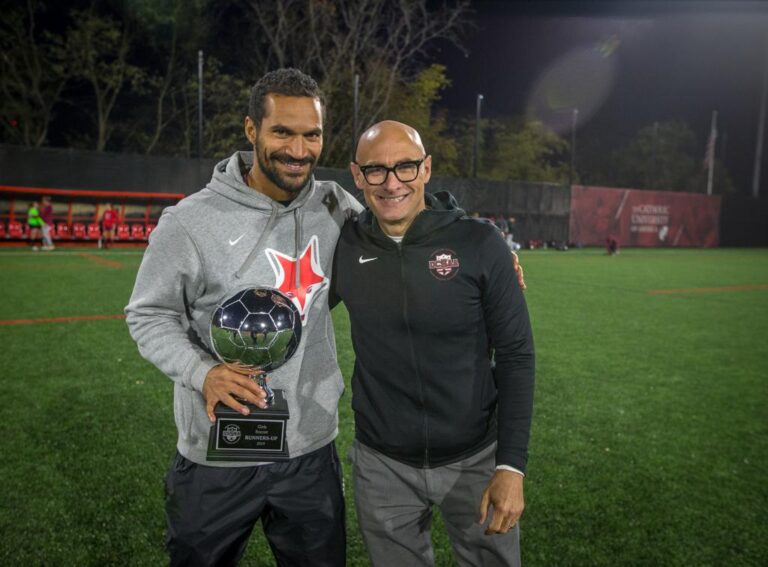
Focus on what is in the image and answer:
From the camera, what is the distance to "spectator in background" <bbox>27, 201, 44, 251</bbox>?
64.1ft

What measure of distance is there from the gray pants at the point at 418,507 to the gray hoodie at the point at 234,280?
0.31 metres

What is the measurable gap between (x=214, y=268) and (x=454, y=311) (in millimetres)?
887

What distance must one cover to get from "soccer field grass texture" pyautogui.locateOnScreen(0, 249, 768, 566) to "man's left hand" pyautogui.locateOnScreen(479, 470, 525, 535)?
1.34 meters

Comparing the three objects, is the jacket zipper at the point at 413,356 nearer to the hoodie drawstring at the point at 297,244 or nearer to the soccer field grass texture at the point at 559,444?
the hoodie drawstring at the point at 297,244

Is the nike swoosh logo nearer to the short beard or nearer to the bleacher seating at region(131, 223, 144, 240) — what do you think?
the short beard

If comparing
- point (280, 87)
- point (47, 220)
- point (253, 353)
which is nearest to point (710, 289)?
point (280, 87)

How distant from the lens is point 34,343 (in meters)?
7.39

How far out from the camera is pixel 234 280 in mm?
2232

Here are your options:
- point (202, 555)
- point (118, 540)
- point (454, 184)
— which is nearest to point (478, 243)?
point (202, 555)

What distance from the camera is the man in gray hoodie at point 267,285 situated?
2.19m

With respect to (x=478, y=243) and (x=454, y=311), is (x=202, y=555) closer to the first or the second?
(x=454, y=311)

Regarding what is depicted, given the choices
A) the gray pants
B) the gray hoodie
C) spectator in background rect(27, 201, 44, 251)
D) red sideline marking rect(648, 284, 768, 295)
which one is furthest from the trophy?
spectator in background rect(27, 201, 44, 251)

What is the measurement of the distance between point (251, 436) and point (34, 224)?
2091 centimetres

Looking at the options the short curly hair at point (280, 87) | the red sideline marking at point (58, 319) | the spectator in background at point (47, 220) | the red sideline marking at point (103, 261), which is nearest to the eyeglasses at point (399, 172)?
the short curly hair at point (280, 87)
